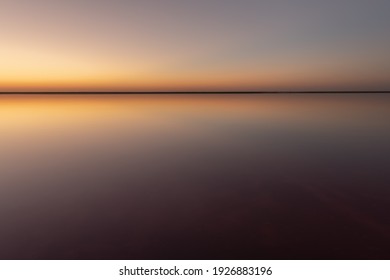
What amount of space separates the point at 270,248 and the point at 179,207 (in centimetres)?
43

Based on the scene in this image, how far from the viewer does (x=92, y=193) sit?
5.29ft

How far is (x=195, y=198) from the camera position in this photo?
155 cm

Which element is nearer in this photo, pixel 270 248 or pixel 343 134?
pixel 270 248

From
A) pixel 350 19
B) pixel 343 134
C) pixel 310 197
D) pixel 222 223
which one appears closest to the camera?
pixel 222 223

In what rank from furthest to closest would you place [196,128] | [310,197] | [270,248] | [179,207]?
[196,128]
[310,197]
[179,207]
[270,248]

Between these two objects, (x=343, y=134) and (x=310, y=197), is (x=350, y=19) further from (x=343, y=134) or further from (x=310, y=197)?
(x=310, y=197)

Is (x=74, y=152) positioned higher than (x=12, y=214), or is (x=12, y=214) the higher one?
(x=74, y=152)

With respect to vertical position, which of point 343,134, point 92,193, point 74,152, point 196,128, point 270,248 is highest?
point 196,128

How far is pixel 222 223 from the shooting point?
129cm

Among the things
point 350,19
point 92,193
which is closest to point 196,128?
point 92,193

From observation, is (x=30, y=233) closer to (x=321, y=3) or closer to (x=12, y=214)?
(x=12, y=214)

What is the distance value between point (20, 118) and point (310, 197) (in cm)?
411

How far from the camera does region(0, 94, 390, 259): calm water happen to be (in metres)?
1.12

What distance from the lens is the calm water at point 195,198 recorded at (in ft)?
3.68
